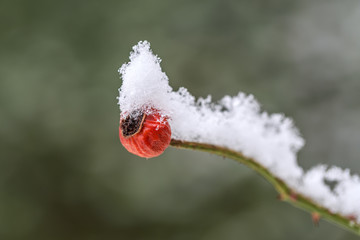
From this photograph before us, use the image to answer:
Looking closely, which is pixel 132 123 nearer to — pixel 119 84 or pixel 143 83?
pixel 143 83

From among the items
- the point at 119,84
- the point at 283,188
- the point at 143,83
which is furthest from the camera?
the point at 119,84

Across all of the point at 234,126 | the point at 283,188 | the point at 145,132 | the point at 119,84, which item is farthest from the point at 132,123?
the point at 119,84

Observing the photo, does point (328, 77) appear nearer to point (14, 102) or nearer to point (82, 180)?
point (82, 180)

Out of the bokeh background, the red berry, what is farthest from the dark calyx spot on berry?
the bokeh background

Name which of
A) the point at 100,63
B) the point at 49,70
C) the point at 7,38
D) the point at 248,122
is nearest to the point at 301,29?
the point at 100,63

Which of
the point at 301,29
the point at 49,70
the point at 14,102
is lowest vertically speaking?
the point at 14,102

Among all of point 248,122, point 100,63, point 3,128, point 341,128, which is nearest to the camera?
point 248,122

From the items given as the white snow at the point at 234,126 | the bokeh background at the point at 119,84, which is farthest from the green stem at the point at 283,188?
the bokeh background at the point at 119,84
